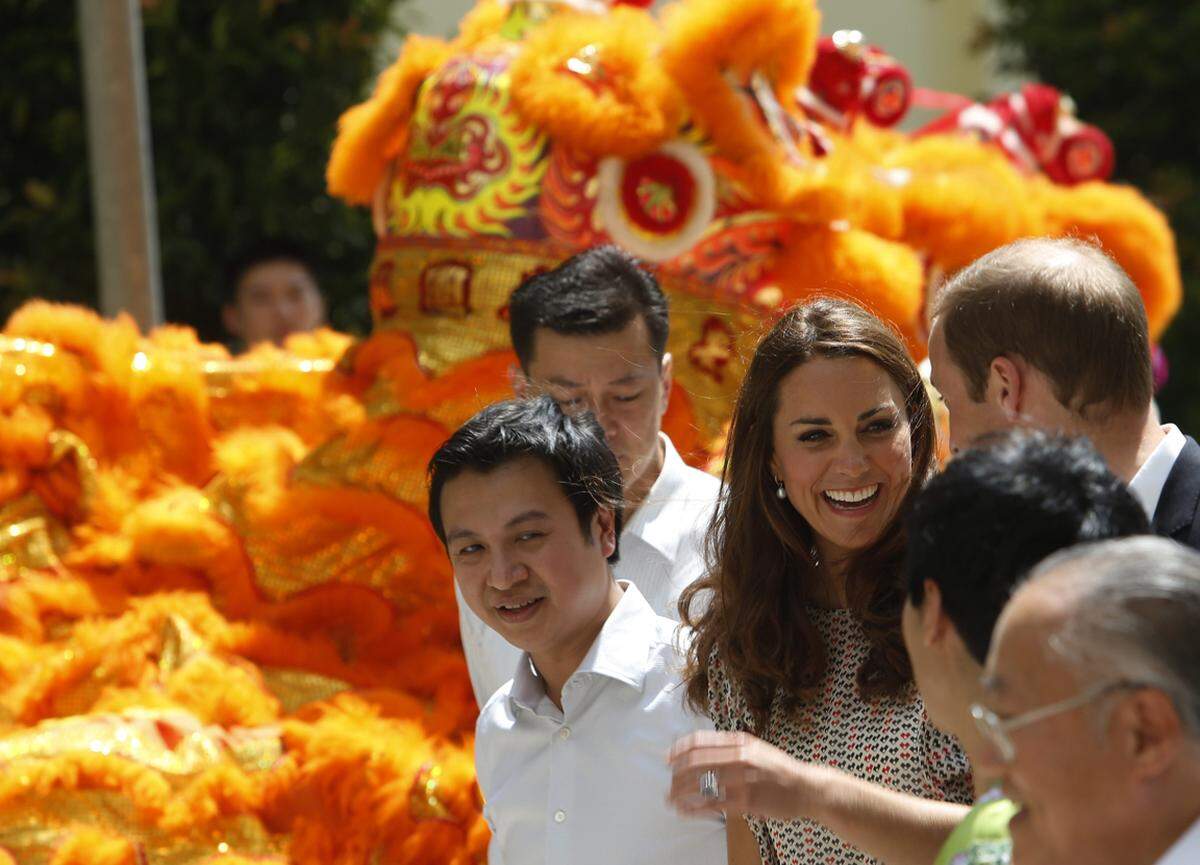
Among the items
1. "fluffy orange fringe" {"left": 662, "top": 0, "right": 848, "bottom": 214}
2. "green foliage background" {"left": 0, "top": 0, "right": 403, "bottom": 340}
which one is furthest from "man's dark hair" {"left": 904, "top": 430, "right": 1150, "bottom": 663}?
"green foliage background" {"left": 0, "top": 0, "right": 403, "bottom": 340}

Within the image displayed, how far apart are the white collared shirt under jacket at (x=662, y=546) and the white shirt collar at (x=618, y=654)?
1.07 feet

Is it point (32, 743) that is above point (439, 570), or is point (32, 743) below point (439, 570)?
below

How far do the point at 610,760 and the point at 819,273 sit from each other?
1.62 meters

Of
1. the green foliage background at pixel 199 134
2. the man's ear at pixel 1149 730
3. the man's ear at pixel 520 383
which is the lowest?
the man's ear at pixel 1149 730

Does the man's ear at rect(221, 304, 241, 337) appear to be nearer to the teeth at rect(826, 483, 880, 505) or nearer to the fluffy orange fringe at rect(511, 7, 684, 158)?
the fluffy orange fringe at rect(511, 7, 684, 158)

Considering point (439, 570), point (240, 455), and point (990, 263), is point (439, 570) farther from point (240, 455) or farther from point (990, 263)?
point (990, 263)

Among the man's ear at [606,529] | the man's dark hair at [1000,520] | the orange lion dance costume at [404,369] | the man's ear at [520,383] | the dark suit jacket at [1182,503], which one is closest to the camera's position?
the man's dark hair at [1000,520]

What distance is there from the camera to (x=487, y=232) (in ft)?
11.3

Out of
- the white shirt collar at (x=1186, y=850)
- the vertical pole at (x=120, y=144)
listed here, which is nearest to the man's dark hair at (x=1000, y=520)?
the white shirt collar at (x=1186, y=850)

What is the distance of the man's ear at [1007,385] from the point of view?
1912mm

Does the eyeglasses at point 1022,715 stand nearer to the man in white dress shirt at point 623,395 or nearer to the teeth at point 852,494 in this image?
the teeth at point 852,494

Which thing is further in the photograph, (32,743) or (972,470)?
(32,743)

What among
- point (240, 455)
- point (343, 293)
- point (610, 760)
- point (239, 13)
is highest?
point (239, 13)

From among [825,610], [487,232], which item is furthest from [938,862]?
[487,232]
